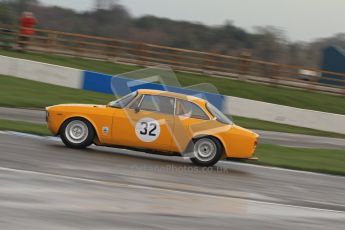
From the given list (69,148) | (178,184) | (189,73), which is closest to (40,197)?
(178,184)

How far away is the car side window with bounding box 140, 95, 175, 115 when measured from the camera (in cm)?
1220

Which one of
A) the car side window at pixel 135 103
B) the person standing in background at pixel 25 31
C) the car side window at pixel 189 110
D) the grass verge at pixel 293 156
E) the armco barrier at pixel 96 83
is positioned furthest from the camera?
the person standing in background at pixel 25 31

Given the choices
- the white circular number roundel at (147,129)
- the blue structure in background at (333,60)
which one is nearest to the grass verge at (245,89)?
the blue structure in background at (333,60)

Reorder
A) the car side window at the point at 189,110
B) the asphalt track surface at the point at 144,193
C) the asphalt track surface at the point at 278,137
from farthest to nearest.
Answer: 1. the asphalt track surface at the point at 278,137
2. the car side window at the point at 189,110
3. the asphalt track surface at the point at 144,193

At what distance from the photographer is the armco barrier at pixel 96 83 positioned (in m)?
25.3

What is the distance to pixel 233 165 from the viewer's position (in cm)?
1357

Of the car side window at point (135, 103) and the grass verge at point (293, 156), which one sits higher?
the car side window at point (135, 103)

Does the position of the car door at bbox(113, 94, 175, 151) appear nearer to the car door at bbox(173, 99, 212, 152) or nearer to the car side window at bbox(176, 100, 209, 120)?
the car door at bbox(173, 99, 212, 152)

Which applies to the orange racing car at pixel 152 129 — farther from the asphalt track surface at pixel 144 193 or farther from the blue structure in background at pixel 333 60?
the blue structure in background at pixel 333 60

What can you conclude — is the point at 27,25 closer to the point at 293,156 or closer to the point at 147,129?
the point at 293,156

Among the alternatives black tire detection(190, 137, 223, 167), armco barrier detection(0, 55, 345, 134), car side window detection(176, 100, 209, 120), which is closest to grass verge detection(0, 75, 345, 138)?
armco barrier detection(0, 55, 345, 134)

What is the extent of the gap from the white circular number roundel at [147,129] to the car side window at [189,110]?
516 mm

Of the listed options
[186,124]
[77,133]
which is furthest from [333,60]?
[77,133]

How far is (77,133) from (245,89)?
19925 mm
